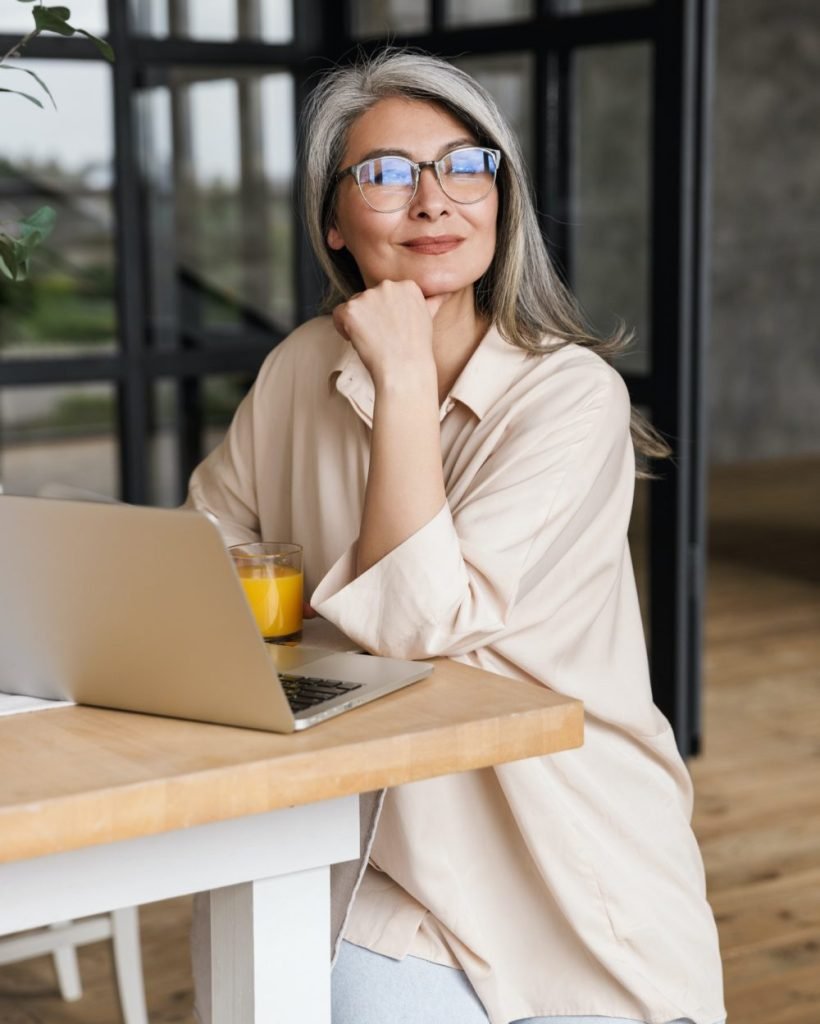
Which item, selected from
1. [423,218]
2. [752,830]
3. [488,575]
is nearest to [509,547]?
[488,575]

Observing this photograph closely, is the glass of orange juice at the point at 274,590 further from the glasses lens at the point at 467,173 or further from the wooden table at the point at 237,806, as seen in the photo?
the glasses lens at the point at 467,173

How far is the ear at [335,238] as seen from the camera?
1747mm

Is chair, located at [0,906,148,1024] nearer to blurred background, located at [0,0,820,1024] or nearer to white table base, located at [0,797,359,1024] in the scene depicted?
blurred background, located at [0,0,820,1024]

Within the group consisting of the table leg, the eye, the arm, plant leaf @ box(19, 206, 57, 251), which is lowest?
the table leg

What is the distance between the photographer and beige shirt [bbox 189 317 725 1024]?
1378 mm

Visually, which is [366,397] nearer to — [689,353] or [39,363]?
[689,353]

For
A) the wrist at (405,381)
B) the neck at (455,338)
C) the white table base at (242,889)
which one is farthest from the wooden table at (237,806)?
the neck at (455,338)

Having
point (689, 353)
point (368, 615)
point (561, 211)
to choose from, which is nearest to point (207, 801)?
point (368, 615)

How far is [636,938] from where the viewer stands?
143 cm

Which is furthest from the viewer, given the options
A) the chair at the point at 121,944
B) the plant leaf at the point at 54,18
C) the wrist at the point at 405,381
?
the chair at the point at 121,944

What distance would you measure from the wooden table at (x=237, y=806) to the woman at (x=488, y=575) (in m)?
0.20

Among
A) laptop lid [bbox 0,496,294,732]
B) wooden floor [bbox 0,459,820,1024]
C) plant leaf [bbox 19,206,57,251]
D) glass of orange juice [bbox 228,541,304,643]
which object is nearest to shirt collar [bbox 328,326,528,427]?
glass of orange juice [bbox 228,541,304,643]

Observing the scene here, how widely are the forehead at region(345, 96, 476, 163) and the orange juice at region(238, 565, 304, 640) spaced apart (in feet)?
1.53

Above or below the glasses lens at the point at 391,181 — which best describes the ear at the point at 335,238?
below
